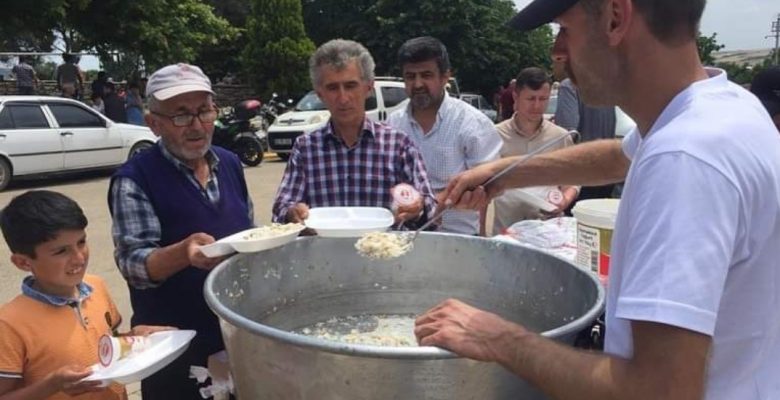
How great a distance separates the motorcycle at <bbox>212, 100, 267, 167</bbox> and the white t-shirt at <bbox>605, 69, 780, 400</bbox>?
10.4 metres

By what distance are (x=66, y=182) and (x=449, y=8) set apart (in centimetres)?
1697

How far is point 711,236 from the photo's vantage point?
85 centimetres

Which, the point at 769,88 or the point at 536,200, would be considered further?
the point at 536,200

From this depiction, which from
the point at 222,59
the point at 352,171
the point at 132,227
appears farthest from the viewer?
the point at 222,59

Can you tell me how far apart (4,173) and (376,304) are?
327 inches

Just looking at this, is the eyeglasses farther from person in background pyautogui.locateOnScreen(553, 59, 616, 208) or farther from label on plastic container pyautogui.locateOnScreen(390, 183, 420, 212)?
person in background pyautogui.locateOnScreen(553, 59, 616, 208)

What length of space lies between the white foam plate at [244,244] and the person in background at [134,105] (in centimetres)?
1191

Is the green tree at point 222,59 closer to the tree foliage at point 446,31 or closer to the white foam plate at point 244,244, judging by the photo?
the tree foliage at point 446,31

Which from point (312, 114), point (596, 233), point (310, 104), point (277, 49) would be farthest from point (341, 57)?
point (277, 49)

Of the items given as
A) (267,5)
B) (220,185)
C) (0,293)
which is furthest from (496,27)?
(220,185)

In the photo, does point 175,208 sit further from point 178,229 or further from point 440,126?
point 440,126

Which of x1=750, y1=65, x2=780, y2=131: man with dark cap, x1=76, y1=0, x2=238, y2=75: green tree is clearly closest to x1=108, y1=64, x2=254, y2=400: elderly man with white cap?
x1=750, y1=65, x2=780, y2=131: man with dark cap

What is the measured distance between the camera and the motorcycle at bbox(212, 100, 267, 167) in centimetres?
1095

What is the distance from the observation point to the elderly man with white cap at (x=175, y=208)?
1.92 metres
